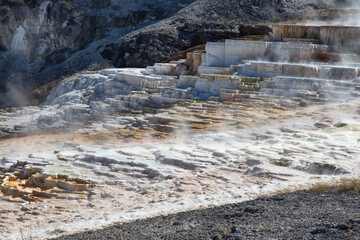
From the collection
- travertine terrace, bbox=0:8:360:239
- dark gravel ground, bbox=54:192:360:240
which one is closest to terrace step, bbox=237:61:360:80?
travertine terrace, bbox=0:8:360:239

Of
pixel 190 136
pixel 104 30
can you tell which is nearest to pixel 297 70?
pixel 190 136

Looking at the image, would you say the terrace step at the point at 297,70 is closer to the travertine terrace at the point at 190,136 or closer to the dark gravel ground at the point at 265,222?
the travertine terrace at the point at 190,136

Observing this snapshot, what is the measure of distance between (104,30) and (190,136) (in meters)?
21.1

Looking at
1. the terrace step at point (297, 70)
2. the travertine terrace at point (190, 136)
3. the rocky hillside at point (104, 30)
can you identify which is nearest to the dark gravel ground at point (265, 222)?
the travertine terrace at point (190, 136)

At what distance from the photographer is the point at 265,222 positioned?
4746 mm

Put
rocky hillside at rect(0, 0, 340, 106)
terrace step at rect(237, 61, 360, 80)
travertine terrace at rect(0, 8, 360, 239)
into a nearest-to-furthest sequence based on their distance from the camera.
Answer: travertine terrace at rect(0, 8, 360, 239), terrace step at rect(237, 61, 360, 80), rocky hillside at rect(0, 0, 340, 106)

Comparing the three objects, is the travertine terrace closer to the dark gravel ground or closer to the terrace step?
the terrace step

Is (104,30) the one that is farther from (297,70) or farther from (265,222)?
(265,222)

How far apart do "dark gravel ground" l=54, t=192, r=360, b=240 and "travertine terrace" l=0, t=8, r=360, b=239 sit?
73 centimetres

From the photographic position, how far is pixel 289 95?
39.3 feet

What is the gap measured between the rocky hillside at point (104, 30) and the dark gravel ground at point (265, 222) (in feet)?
64.3

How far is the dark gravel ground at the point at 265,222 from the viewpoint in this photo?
438cm

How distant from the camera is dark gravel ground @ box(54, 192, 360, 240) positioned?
14.4 feet

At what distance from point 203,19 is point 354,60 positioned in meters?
13.9
